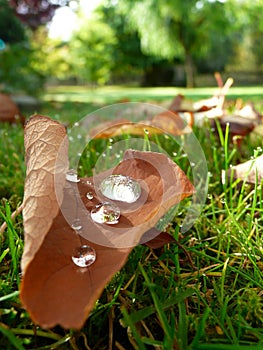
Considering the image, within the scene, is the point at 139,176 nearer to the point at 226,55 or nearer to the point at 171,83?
the point at 171,83

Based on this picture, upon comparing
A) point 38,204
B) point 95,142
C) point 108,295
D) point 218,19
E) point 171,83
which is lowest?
point 171,83

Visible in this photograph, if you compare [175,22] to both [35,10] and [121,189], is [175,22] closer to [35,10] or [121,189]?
[35,10]

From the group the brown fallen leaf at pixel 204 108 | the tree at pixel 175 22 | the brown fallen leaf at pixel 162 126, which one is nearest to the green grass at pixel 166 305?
the brown fallen leaf at pixel 162 126

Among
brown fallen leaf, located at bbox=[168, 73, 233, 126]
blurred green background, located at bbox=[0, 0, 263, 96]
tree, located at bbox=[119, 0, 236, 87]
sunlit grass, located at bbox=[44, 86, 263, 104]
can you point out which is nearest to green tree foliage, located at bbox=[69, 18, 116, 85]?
blurred green background, located at bbox=[0, 0, 263, 96]

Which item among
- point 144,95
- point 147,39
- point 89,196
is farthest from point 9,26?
point 147,39

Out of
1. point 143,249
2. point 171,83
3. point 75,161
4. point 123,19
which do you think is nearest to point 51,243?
point 143,249

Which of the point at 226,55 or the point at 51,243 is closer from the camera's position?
the point at 51,243

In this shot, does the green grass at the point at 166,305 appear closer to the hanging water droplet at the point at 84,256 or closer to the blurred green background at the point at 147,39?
the hanging water droplet at the point at 84,256
